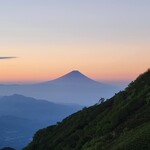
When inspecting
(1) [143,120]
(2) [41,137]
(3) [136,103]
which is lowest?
(1) [143,120]

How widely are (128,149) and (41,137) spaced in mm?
33827

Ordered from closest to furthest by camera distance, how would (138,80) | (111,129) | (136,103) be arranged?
(111,129) → (136,103) → (138,80)

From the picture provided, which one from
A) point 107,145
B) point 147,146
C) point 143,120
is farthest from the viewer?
point 143,120

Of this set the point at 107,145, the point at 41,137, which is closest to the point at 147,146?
the point at 107,145

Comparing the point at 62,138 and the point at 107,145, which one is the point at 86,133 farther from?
the point at 107,145

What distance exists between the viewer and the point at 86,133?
34812 millimetres

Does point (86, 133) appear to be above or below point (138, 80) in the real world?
below

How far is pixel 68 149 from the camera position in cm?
3425

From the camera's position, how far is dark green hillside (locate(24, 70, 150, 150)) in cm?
2038

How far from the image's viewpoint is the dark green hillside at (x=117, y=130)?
20.4 m

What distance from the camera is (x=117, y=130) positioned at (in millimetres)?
27156

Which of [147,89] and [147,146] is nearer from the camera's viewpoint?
[147,146]

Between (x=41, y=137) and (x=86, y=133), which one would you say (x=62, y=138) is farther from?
(x=41, y=137)

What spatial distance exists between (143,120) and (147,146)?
7.45 metres
